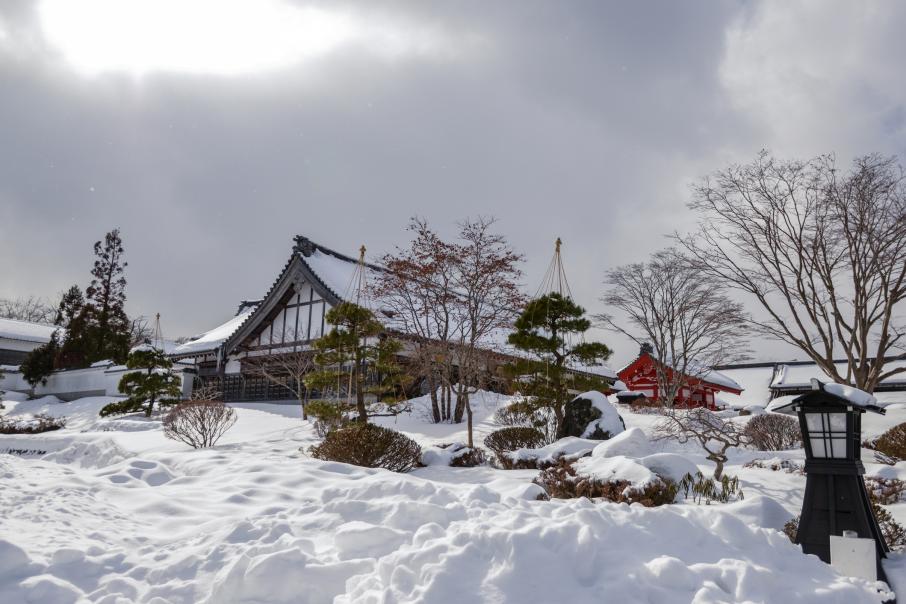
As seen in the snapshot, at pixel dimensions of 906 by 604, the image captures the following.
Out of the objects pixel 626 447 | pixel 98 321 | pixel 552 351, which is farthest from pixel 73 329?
pixel 626 447

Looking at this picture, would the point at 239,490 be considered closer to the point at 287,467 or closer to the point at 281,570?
the point at 287,467

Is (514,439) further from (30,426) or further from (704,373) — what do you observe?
(30,426)

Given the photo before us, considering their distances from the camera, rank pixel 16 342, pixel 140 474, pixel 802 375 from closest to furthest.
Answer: pixel 140 474
pixel 802 375
pixel 16 342

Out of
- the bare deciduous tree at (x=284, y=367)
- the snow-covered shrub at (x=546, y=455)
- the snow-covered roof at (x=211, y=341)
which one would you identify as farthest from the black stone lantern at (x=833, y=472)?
the snow-covered roof at (x=211, y=341)

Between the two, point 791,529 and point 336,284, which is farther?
point 336,284

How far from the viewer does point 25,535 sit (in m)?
4.68

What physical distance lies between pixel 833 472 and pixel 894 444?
285 inches

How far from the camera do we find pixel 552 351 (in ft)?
48.3

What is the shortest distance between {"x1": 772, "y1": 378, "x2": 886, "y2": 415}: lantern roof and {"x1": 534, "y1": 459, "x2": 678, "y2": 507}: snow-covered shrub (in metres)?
2.08

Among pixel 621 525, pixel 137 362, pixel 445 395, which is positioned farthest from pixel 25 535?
pixel 137 362

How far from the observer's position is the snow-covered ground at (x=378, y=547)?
3688mm

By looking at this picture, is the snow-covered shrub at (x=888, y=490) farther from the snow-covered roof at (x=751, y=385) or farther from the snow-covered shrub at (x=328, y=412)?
the snow-covered roof at (x=751, y=385)

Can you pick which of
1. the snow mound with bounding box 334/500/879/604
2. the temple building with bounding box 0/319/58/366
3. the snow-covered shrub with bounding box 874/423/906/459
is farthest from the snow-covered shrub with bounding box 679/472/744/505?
the temple building with bounding box 0/319/58/366

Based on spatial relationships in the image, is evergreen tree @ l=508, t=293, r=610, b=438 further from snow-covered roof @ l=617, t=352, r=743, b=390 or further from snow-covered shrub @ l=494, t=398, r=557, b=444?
snow-covered roof @ l=617, t=352, r=743, b=390
